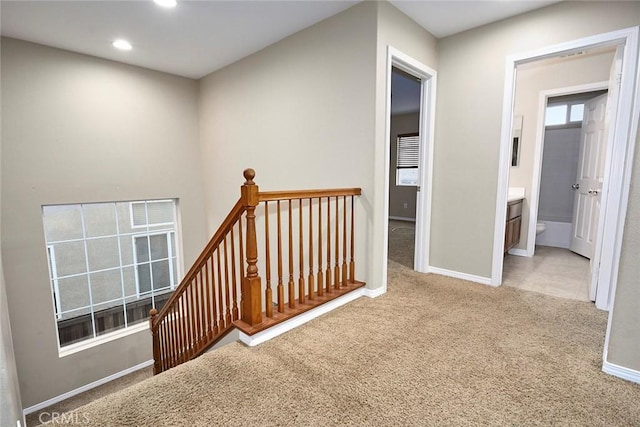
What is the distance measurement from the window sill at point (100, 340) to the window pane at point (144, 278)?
0.50m

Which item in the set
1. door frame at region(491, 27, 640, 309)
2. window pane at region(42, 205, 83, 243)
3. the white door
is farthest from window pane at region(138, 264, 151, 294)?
the white door

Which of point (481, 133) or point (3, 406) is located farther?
point (481, 133)

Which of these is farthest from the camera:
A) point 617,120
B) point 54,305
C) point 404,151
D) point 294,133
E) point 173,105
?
point 404,151

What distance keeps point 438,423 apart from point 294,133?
2.66m

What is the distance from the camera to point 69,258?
3908 mm

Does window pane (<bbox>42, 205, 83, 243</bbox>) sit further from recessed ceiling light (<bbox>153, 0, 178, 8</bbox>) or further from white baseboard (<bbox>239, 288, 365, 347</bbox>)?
white baseboard (<bbox>239, 288, 365, 347</bbox>)

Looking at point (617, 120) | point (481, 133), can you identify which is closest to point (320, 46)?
point (481, 133)

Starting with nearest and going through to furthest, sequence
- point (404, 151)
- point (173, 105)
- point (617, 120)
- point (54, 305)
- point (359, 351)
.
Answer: point (359, 351)
point (617, 120)
point (54, 305)
point (173, 105)
point (404, 151)

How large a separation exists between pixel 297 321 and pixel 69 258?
3615mm

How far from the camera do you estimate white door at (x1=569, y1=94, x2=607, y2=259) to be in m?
3.46

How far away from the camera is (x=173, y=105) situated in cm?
433

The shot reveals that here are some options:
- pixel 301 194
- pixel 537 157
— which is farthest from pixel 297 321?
pixel 537 157

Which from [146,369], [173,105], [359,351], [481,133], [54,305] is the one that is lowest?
[146,369]

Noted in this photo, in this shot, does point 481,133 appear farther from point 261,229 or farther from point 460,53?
point 261,229
